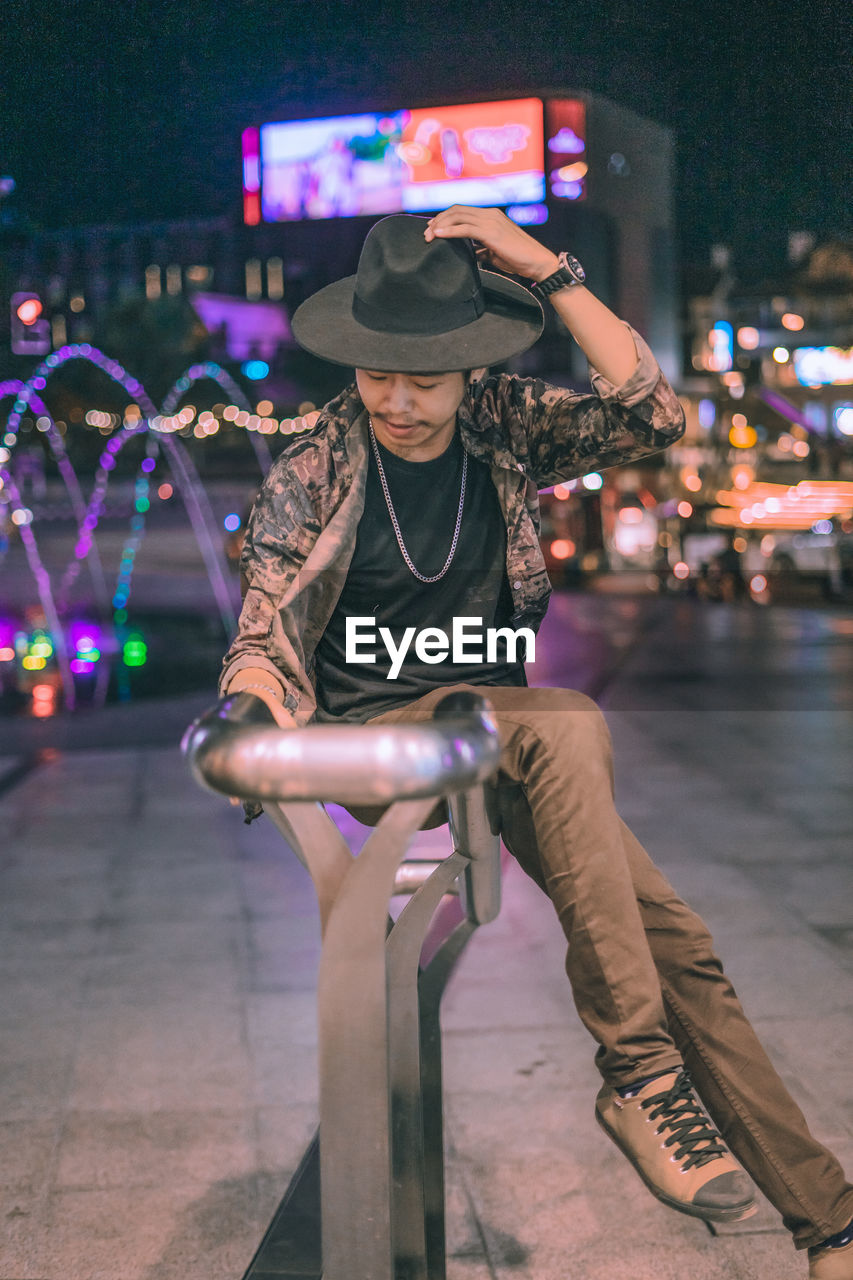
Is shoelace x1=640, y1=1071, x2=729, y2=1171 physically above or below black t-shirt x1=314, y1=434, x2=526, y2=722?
below

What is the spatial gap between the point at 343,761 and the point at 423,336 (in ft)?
2.61

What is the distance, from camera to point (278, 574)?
1.85 m

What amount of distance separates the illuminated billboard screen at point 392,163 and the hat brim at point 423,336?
3.50ft

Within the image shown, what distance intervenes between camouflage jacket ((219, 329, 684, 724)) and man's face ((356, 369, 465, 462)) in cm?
11

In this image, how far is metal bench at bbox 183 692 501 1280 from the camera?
3.65ft

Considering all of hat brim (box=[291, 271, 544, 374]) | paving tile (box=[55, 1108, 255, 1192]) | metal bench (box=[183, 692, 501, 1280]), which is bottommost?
paving tile (box=[55, 1108, 255, 1192])

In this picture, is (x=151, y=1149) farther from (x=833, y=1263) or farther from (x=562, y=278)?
(x=562, y=278)

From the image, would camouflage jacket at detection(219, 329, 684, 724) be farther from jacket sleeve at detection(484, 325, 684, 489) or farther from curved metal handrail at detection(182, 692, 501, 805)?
curved metal handrail at detection(182, 692, 501, 805)

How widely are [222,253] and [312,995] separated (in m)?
1.90

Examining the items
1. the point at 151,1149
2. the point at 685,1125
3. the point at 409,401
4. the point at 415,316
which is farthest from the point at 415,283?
the point at 151,1149

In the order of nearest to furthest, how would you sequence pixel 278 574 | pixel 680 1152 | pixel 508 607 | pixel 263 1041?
pixel 680 1152 < pixel 278 574 < pixel 508 607 < pixel 263 1041

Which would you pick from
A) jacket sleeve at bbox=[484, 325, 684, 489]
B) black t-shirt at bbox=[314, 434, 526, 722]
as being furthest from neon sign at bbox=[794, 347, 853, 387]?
black t-shirt at bbox=[314, 434, 526, 722]

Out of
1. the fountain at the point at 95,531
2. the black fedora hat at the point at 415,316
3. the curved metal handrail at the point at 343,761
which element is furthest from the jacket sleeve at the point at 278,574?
the fountain at the point at 95,531

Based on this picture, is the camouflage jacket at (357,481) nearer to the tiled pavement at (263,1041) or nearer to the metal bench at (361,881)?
the metal bench at (361,881)
